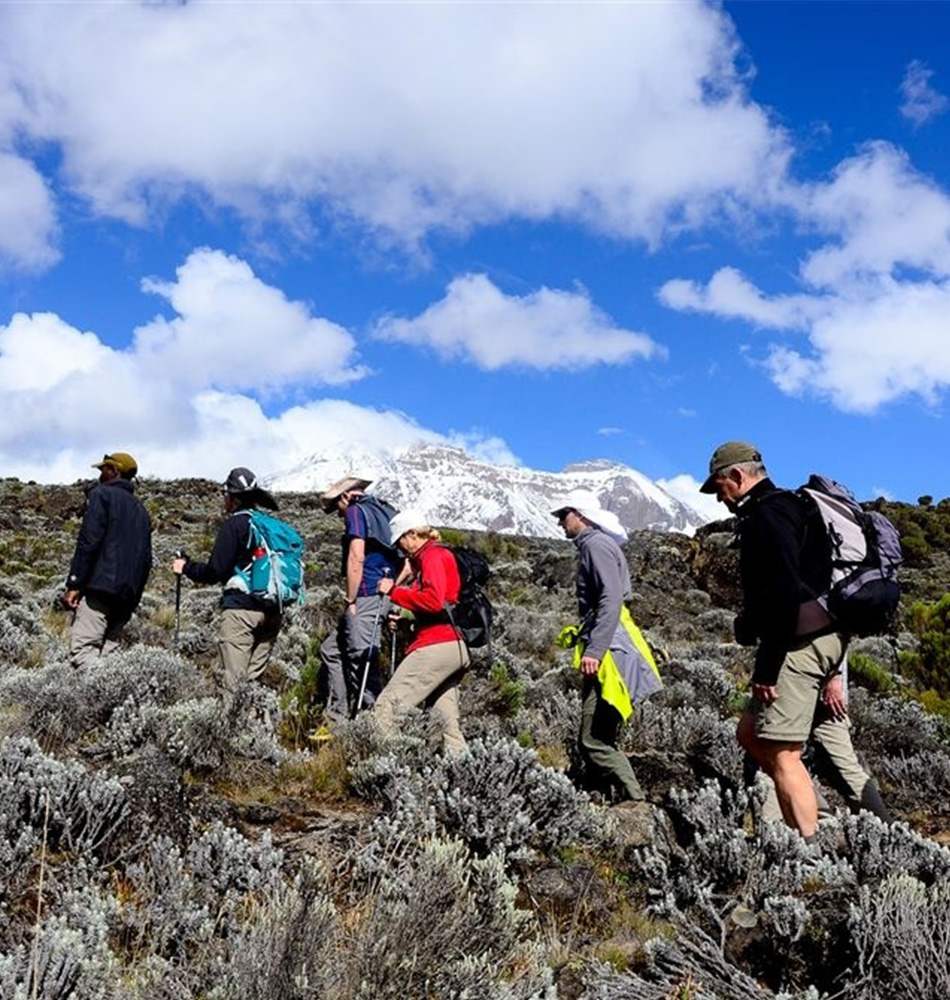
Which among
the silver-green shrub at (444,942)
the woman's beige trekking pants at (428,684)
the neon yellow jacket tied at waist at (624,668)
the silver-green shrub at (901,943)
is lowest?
the silver-green shrub at (444,942)

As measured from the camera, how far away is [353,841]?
416cm

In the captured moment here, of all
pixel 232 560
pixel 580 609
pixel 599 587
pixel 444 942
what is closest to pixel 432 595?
pixel 580 609

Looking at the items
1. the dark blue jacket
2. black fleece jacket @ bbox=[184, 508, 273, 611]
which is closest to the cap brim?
black fleece jacket @ bbox=[184, 508, 273, 611]

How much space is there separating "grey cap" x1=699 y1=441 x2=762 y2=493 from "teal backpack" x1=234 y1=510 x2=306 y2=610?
10.1 ft

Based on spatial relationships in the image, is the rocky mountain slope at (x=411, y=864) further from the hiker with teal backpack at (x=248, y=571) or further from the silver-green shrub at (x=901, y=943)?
the hiker with teal backpack at (x=248, y=571)

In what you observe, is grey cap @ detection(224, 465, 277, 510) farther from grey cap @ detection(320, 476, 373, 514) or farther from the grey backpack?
the grey backpack

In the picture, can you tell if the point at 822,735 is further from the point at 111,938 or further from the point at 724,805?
the point at 111,938

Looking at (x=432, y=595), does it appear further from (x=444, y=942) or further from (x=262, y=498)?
(x=444, y=942)

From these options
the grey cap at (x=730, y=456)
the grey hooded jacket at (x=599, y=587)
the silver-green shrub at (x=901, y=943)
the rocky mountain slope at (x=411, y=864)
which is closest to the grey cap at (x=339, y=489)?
the rocky mountain slope at (x=411, y=864)

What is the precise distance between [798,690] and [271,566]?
3659 millimetres

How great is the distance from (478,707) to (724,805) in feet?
12.1

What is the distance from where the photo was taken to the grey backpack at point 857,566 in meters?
4.08

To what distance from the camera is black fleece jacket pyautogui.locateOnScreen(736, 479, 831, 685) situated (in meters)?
4.06

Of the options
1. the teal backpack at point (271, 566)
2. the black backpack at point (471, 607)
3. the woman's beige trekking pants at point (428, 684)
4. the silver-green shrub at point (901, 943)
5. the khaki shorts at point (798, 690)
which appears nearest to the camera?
the silver-green shrub at point (901, 943)
